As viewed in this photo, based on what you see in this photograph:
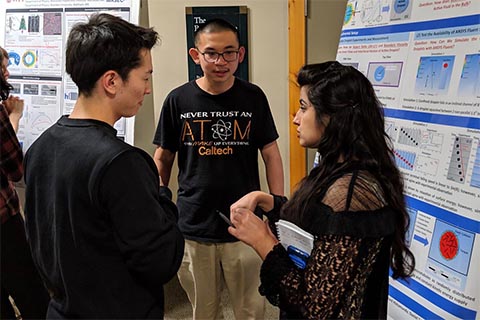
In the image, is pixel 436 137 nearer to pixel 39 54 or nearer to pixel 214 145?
pixel 214 145

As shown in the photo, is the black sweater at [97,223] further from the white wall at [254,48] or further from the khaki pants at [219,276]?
the white wall at [254,48]

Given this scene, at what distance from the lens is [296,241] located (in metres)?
1.05

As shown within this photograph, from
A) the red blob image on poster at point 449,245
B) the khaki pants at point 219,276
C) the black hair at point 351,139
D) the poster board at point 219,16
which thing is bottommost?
the khaki pants at point 219,276

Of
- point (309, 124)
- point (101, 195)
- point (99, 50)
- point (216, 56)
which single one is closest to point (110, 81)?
point (99, 50)

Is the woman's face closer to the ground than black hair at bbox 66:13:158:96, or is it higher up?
closer to the ground

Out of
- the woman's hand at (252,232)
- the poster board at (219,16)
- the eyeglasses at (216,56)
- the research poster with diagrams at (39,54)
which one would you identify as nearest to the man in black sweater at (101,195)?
the woman's hand at (252,232)

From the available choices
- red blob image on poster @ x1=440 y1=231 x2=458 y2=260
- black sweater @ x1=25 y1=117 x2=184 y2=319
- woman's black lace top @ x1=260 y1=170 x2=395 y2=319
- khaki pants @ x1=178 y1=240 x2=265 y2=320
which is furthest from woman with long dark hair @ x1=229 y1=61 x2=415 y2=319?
khaki pants @ x1=178 y1=240 x2=265 y2=320

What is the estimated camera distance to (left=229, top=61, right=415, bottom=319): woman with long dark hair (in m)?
0.98

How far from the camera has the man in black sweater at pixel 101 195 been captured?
3.13 feet

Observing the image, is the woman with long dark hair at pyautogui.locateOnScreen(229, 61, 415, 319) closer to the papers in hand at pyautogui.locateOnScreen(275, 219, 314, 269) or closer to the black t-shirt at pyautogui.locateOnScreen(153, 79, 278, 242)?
the papers in hand at pyautogui.locateOnScreen(275, 219, 314, 269)

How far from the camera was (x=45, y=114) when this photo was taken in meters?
2.42

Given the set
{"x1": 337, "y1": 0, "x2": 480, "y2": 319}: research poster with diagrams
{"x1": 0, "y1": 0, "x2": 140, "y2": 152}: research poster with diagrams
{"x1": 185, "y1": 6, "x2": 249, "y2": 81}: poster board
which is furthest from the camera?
{"x1": 185, "y1": 6, "x2": 249, "y2": 81}: poster board

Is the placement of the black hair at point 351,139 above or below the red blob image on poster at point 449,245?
above

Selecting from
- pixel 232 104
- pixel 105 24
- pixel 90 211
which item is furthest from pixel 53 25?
pixel 90 211
